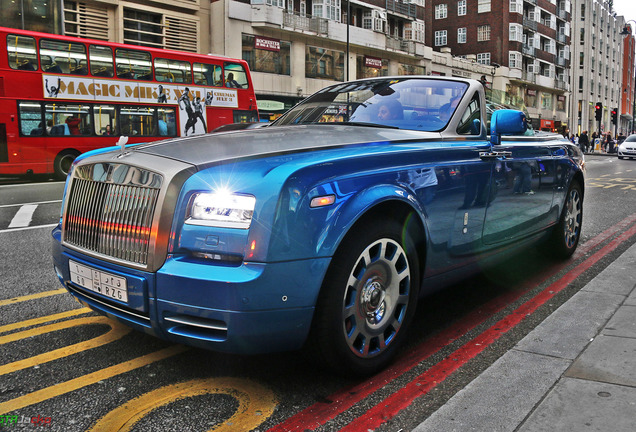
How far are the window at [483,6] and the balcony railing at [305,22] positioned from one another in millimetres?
27334

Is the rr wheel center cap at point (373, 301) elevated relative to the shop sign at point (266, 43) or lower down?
lower down

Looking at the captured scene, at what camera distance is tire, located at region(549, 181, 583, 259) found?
528 cm

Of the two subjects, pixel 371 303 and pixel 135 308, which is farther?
pixel 371 303

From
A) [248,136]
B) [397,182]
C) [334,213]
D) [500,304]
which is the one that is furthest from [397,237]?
[500,304]

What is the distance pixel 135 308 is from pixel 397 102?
7.29 ft

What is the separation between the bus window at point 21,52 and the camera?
1438cm

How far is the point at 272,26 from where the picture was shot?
2961 centimetres

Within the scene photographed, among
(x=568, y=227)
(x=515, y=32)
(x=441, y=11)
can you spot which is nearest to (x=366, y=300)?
(x=568, y=227)

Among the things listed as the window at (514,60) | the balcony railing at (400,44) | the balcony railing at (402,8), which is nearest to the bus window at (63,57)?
the balcony railing at (400,44)

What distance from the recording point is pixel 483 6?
54.2m

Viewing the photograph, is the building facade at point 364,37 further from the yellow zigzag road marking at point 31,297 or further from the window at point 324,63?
the yellow zigzag road marking at point 31,297

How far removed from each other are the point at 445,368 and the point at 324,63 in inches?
1265

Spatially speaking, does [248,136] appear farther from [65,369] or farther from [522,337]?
[522,337]

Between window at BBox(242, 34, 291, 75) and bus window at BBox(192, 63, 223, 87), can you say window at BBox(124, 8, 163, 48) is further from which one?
bus window at BBox(192, 63, 223, 87)
